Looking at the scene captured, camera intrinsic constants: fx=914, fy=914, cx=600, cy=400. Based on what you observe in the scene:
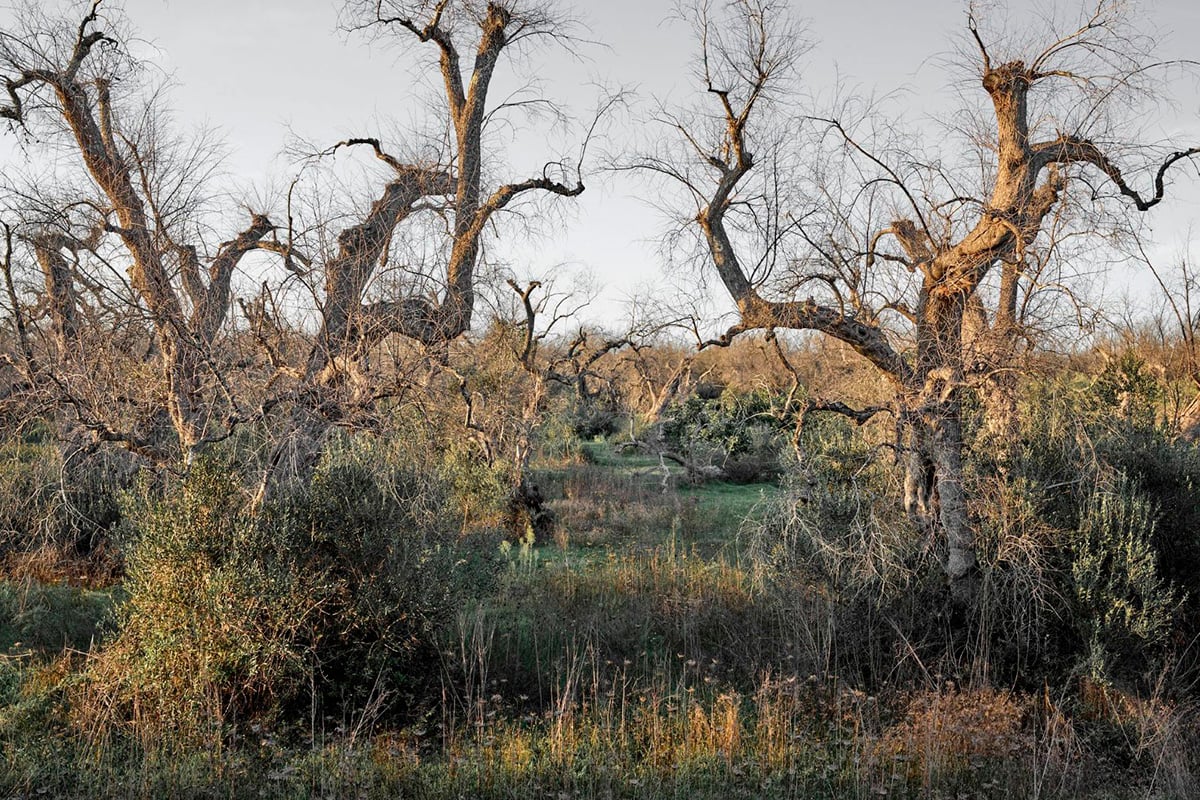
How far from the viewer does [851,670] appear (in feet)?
24.6

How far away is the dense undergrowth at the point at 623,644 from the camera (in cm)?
546

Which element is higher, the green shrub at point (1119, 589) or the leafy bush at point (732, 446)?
the leafy bush at point (732, 446)

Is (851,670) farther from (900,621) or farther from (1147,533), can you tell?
(1147,533)

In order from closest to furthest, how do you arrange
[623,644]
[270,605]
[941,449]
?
[270,605]
[941,449]
[623,644]

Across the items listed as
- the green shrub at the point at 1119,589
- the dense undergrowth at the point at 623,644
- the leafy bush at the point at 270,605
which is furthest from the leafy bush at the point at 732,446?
the leafy bush at the point at 270,605

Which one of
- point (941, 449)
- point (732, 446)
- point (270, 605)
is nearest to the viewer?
point (270, 605)

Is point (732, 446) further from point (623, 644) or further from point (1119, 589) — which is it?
point (1119, 589)

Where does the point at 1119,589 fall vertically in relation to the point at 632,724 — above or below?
above

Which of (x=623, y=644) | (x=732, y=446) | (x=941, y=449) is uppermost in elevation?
(x=941, y=449)

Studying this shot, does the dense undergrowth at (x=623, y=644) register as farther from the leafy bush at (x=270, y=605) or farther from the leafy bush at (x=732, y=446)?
the leafy bush at (x=732, y=446)

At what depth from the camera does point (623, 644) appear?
7.89 m

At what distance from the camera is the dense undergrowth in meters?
5.46

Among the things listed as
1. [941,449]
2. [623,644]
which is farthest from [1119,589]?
[623,644]

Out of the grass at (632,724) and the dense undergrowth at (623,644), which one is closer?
the grass at (632,724)
